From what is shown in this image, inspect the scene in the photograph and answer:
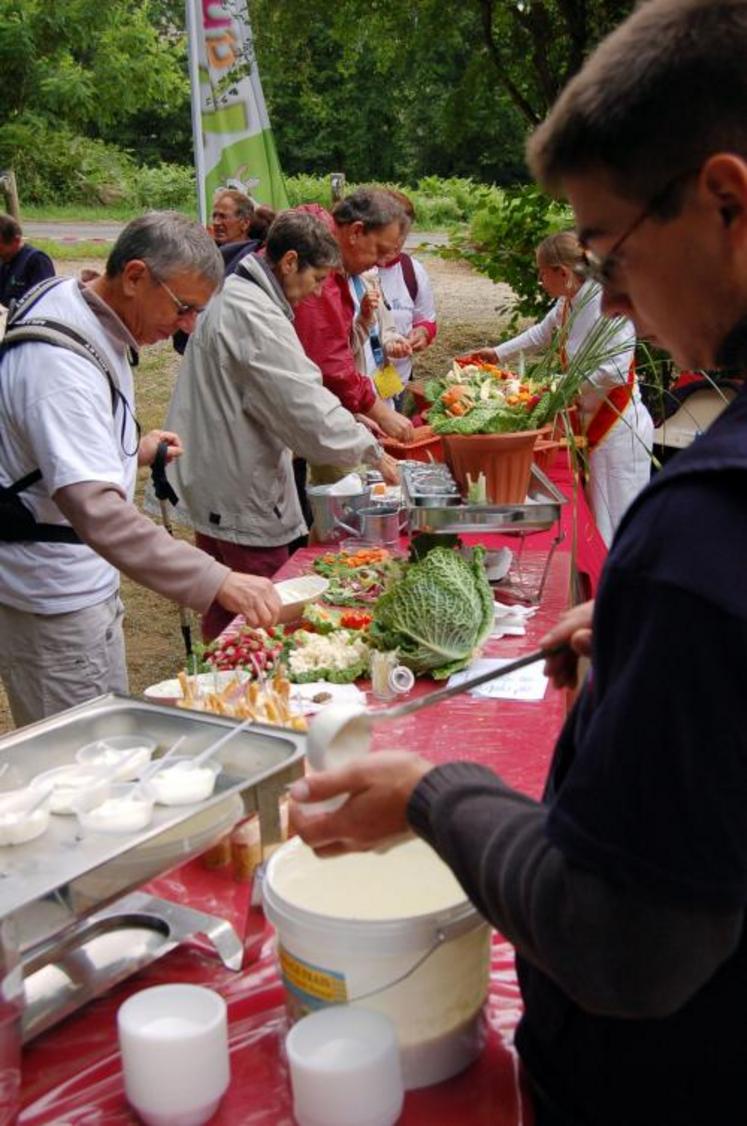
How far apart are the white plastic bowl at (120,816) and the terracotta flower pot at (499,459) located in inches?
70.9

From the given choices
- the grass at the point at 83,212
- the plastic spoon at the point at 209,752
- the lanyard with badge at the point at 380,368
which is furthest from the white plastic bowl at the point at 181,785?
the grass at the point at 83,212

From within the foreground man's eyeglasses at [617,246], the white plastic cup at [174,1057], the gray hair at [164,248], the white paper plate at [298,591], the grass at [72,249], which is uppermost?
the foreground man's eyeglasses at [617,246]

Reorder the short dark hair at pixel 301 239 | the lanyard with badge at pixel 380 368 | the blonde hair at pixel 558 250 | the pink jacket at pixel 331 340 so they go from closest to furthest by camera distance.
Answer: the short dark hair at pixel 301 239
the pink jacket at pixel 331 340
the blonde hair at pixel 558 250
the lanyard with badge at pixel 380 368

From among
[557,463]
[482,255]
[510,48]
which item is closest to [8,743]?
[557,463]

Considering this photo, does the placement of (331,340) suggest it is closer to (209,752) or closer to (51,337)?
(51,337)

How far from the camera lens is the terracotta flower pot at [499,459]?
2.97 m

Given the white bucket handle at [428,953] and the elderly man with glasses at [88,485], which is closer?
the white bucket handle at [428,953]

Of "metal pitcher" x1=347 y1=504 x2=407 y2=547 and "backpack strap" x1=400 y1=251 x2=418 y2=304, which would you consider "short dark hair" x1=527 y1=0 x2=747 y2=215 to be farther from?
"backpack strap" x1=400 y1=251 x2=418 y2=304

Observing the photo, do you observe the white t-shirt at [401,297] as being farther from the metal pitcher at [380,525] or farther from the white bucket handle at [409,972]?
the white bucket handle at [409,972]

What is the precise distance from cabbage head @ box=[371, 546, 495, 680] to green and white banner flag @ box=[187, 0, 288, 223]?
495cm

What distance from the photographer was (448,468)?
11.1 feet

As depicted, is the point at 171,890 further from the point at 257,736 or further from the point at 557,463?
the point at 557,463

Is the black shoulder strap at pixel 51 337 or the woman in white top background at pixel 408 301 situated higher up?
the black shoulder strap at pixel 51 337

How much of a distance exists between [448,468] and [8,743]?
2.03 metres
